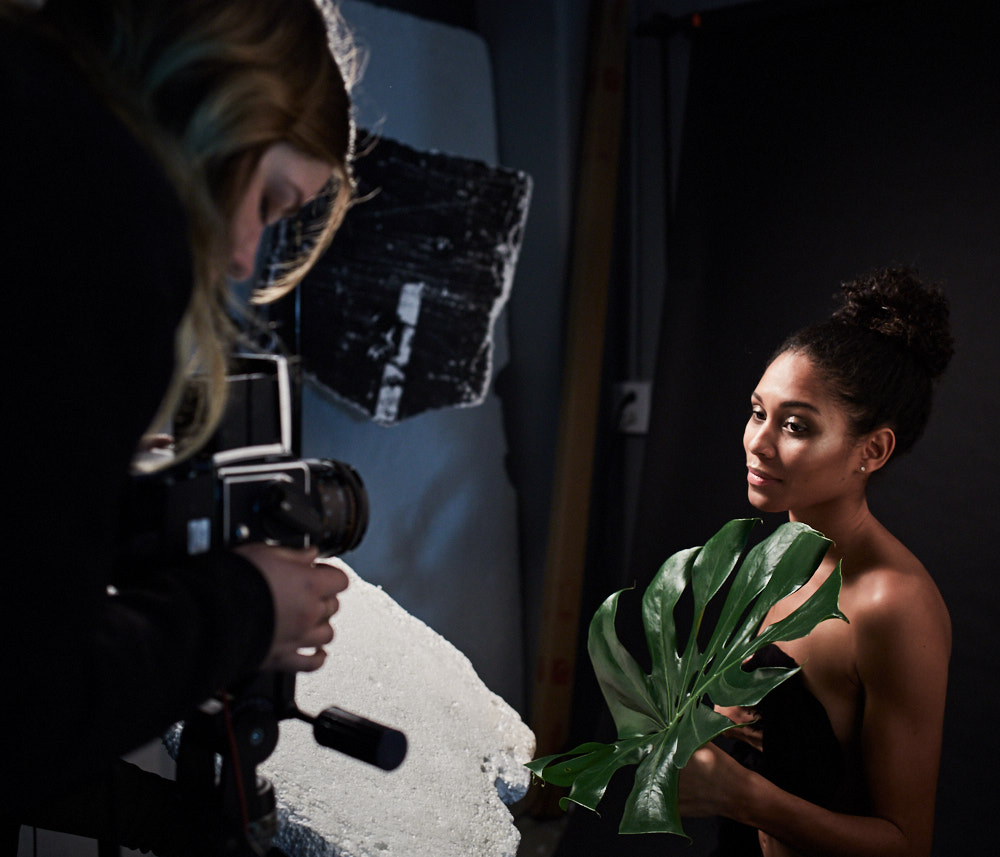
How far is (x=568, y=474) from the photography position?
1823mm

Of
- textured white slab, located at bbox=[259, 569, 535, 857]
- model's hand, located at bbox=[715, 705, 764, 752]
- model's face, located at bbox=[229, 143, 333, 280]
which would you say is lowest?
textured white slab, located at bbox=[259, 569, 535, 857]

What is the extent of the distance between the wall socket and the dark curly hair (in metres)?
1.15

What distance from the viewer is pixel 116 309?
44 cm

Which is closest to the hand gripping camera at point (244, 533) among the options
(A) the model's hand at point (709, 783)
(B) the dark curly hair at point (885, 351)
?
(A) the model's hand at point (709, 783)

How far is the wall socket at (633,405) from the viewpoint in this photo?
77.2 inches

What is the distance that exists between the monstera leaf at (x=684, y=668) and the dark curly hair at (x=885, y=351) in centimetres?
17

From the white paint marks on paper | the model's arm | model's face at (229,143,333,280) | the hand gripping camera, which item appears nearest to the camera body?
the hand gripping camera

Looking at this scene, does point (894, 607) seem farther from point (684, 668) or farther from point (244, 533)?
point (244, 533)

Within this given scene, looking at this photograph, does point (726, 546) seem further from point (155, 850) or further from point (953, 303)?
point (155, 850)

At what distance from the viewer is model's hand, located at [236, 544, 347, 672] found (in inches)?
22.3

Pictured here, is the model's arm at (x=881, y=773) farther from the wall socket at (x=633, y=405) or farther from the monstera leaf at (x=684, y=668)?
the wall socket at (x=633, y=405)

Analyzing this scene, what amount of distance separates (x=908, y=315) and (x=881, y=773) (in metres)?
0.40

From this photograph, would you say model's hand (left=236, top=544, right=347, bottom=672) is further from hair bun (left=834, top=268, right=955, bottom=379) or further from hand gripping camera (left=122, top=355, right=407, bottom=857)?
hair bun (left=834, top=268, right=955, bottom=379)

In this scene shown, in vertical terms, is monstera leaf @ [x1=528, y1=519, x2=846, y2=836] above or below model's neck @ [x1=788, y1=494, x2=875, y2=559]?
below
